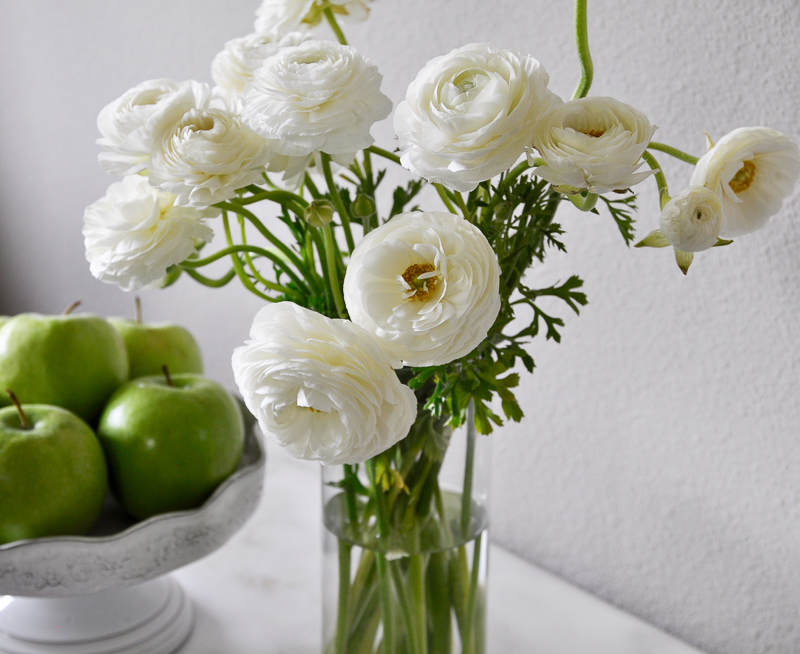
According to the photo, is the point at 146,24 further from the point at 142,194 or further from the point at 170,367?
the point at 142,194

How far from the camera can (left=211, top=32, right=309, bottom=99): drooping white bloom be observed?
406 mm

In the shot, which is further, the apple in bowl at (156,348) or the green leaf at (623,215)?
the apple in bowl at (156,348)

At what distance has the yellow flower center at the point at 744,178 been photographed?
0.35m

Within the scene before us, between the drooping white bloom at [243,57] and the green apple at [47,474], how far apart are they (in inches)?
11.6

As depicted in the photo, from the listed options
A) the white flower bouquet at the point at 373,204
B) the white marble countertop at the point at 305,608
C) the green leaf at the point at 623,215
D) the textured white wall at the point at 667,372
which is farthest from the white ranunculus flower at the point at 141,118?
the white marble countertop at the point at 305,608

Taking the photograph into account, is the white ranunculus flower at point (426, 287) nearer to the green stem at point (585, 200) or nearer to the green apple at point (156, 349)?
the green stem at point (585, 200)

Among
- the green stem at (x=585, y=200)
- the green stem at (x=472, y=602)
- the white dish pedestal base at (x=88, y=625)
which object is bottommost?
the white dish pedestal base at (x=88, y=625)

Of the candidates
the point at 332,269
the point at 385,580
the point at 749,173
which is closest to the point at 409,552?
the point at 385,580

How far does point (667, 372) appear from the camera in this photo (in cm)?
58

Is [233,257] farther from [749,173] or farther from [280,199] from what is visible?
[749,173]

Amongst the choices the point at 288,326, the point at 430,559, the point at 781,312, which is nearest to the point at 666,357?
the point at 781,312

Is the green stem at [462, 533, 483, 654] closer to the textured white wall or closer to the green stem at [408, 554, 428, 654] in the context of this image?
the green stem at [408, 554, 428, 654]

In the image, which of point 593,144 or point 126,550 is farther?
point 126,550

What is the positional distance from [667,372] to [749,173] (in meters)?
0.25
